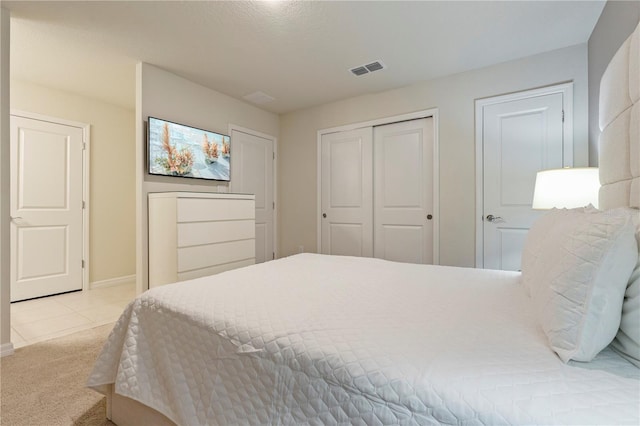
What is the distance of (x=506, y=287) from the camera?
139 centimetres

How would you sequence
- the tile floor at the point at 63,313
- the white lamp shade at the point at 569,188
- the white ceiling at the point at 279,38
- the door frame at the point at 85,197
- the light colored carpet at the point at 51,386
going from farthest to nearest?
the door frame at the point at 85,197 < the tile floor at the point at 63,313 < the white ceiling at the point at 279,38 < the white lamp shade at the point at 569,188 < the light colored carpet at the point at 51,386

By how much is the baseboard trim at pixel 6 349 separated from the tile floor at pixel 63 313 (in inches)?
4.9

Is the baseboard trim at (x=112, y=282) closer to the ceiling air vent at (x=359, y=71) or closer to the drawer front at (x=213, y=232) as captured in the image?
the drawer front at (x=213, y=232)

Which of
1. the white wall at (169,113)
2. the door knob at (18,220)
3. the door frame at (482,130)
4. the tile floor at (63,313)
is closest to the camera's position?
the tile floor at (63,313)

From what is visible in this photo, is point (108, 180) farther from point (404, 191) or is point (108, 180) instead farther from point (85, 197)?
point (404, 191)

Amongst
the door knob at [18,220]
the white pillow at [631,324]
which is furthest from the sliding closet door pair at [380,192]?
the door knob at [18,220]

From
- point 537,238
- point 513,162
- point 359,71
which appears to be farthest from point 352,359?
point 359,71

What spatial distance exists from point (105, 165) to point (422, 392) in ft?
15.4

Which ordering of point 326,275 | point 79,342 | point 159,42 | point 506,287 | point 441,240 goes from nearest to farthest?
point 506,287, point 326,275, point 79,342, point 159,42, point 441,240

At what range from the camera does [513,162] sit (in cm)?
293

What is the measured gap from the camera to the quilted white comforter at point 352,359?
619mm

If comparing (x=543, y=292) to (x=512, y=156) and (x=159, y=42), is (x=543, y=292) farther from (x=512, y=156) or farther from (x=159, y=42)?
(x=159, y=42)

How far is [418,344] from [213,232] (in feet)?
8.53

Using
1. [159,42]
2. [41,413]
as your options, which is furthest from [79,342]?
[159,42]
